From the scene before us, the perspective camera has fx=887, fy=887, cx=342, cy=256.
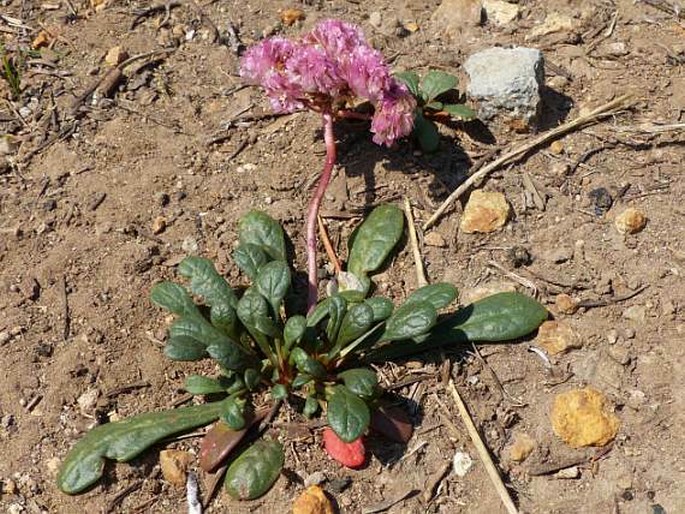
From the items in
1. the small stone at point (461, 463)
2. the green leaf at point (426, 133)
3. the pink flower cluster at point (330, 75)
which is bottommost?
the small stone at point (461, 463)

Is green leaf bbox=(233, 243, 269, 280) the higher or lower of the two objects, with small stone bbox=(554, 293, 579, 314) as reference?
higher

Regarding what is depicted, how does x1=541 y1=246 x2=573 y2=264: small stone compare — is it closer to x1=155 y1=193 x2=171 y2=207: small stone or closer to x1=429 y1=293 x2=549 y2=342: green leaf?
x1=429 y1=293 x2=549 y2=342: green leaf

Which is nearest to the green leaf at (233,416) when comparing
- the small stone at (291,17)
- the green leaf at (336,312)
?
the green leaf at (336,312)

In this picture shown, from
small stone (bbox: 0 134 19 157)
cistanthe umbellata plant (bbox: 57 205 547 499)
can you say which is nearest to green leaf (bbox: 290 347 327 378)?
cistanthe umbellata plant (bbox: 57 205 547 499)

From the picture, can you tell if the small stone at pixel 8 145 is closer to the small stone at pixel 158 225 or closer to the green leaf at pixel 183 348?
the small stone at pixel 158 225

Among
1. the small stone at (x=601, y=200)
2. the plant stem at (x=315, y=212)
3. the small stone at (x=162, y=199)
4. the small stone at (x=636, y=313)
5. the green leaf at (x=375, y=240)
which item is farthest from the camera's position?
the small stone at (x=162, y=199)

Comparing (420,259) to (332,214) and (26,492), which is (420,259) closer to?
(332,214)
